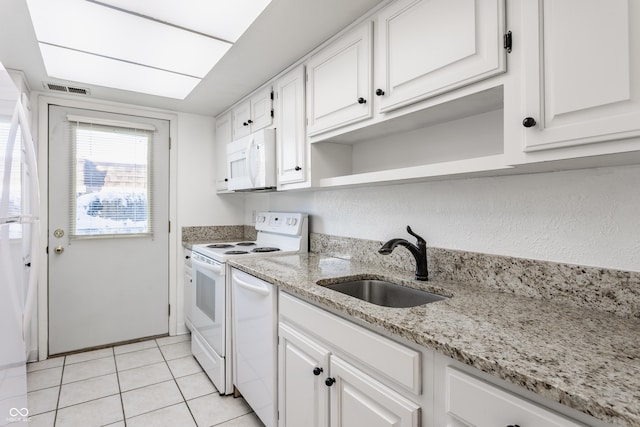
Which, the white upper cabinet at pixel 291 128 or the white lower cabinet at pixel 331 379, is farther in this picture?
the white upper cabinet at pixel 291 128

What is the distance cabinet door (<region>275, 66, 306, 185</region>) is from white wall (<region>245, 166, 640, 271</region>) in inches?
17.9

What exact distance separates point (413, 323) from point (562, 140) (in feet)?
2.09

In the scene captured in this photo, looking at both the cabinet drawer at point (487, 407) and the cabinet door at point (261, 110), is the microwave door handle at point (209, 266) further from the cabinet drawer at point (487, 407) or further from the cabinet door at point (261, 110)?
the cabinet drawer at point (487, 407)

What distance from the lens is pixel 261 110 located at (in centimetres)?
249

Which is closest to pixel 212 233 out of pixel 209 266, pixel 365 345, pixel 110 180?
pixel 110 180

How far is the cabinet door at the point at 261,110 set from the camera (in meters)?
2.39

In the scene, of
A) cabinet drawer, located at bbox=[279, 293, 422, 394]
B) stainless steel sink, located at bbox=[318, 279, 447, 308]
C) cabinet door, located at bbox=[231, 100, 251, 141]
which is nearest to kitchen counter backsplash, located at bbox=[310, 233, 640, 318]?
stainless steel sink, located at bbox=[318, 279, 447, 308]

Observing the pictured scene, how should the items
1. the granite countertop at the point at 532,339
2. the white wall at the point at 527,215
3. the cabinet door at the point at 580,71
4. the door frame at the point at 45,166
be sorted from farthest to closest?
the door frame at the point at 45,166 < the white wall at the point at 527,215 < the cabinet door at the point at 580,71 < the granite countertop at the point at 532,339

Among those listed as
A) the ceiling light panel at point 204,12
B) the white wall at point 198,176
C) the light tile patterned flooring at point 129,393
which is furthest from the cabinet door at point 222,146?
the light tile patterned flooring at point 129,393

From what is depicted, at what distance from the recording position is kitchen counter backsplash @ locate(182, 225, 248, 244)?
10.8ft

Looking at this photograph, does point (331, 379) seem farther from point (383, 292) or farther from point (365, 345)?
point (383, 292)

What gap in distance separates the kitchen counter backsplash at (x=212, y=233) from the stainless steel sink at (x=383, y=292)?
80.2 inches

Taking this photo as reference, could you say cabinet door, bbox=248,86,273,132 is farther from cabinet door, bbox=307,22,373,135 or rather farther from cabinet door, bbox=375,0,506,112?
cabinet door, bbox=375,0,506,112

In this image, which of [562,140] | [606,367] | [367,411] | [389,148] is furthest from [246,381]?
[562,140]
